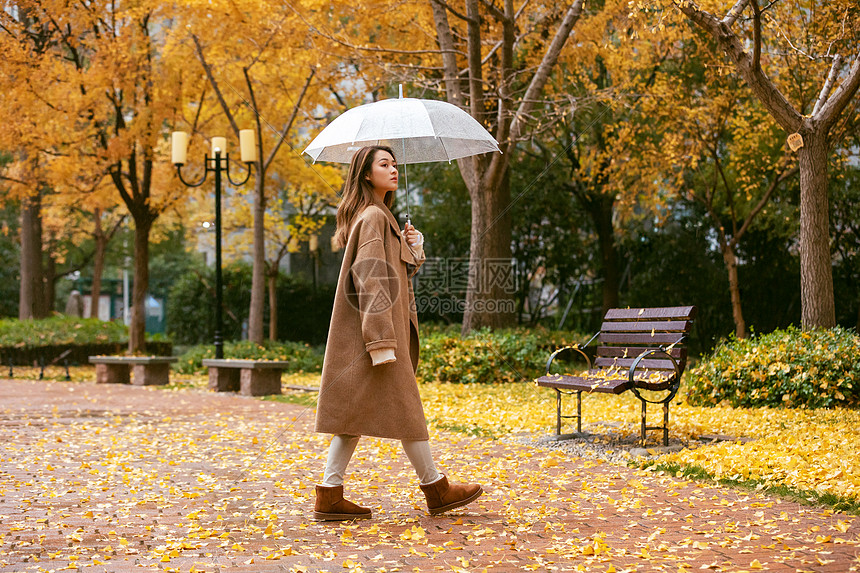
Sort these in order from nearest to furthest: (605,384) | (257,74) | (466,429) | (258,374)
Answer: (605,384) < (466,429) < (258,374) < (257,74)

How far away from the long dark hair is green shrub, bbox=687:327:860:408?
546cm

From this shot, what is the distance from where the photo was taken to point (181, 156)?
12820 millimetres

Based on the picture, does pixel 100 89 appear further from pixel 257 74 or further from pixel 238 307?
pixel 238 307

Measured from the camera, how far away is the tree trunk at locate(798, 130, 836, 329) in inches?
342

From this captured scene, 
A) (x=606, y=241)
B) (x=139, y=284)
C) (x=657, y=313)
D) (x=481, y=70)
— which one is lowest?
(x=657, y=313)

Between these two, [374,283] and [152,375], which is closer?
[374,283]

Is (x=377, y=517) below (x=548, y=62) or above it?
below

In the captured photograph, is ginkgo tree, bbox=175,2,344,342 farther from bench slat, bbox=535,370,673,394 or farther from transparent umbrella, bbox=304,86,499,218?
bench slat, bbox=535,370,673,394

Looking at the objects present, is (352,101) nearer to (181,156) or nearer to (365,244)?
(181,156)

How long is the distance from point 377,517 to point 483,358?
7.60 metres

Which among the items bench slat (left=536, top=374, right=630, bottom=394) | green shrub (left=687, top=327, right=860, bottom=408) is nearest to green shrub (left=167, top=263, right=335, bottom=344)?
green shrub (left=687, top=327, right=860, bottom=408)

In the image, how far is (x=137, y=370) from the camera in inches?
542

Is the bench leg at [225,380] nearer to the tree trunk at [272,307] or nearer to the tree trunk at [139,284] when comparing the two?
the tree trunk at [139,284]

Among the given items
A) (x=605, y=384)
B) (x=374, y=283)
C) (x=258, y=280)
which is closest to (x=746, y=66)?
(x=605, y=384)
